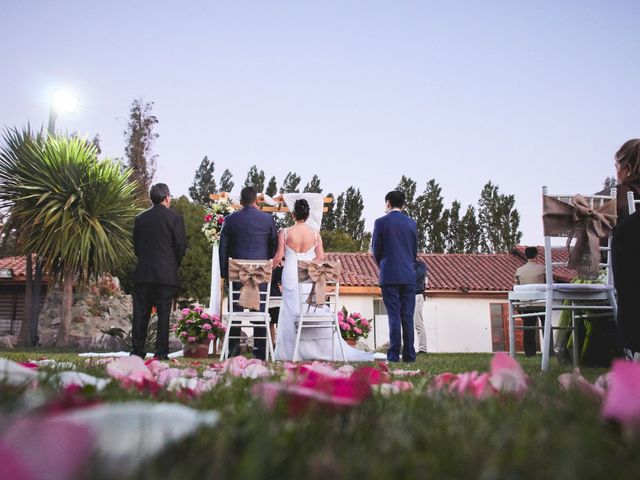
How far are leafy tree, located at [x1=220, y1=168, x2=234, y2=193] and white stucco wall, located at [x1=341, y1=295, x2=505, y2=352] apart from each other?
2587 centimetres

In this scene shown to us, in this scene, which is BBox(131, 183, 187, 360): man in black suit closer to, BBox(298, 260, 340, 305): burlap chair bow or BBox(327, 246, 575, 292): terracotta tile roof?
BBox(298, 260, 340, 305): burlap chair bow

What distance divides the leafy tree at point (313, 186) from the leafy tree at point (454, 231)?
10655 millimetres

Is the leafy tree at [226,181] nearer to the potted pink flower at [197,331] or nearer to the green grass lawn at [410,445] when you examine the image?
the potted pink flower at [197,331]

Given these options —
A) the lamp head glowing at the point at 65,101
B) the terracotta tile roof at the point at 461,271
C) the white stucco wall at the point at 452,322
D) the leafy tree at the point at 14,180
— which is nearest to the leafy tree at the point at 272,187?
the terracotta tile roof at the point at 461,271

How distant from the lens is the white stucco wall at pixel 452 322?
2442 cm

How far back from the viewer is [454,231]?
42438 millimetres

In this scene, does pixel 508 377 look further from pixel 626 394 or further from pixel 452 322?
pixel 452 322

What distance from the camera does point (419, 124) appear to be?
75.2ft

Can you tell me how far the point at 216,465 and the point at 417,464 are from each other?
21 centimetres

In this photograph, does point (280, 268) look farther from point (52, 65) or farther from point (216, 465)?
point (52, 65)

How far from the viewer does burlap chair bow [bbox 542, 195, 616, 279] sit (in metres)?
4.60

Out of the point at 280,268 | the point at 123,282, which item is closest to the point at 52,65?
the point at 123,282

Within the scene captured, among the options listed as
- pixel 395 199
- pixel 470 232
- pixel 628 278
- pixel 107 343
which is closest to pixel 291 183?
pixel 470 232

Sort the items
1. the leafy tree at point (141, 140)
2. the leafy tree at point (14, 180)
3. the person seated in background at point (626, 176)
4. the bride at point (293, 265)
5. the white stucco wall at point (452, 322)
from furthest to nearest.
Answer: the leafy tree at point (141, 140) < the white stucco wall at point (452, 322) < the leafy tree at point (14, 180) < the bride at point (293, 265) < the person seated in background at point (626, 176)
